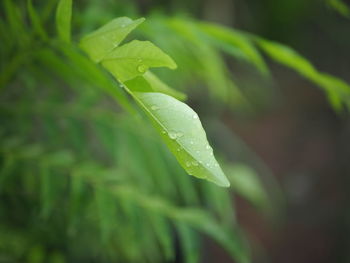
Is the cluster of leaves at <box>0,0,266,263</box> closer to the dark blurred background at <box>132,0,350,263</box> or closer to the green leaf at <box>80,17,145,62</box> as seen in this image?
the green leaf at <box>80,17,145,62</box>

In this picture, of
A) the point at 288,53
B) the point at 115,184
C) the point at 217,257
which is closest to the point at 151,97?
the point at 288,53

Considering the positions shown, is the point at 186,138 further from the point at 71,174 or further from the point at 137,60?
the point at 71,174

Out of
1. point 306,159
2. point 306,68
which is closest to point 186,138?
point 306,68

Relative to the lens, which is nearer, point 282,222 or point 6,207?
point 6,207

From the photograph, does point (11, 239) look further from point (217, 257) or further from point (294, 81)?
point (294, 81)

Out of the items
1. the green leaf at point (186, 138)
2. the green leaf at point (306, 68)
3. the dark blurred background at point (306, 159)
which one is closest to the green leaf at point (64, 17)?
the green leaf at point (186, 138)

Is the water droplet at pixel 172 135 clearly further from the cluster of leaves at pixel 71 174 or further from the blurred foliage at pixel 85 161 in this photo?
the blurred foliage at pixel 85 161

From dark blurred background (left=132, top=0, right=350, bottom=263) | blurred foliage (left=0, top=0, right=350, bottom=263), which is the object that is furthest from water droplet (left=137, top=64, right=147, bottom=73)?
dark blurred background (left=132, top=0, right=350, bottom=263)
